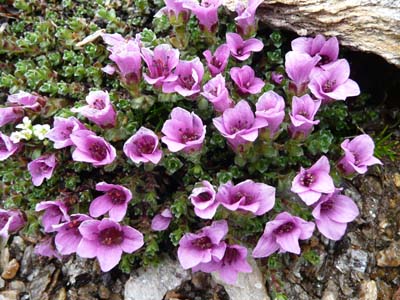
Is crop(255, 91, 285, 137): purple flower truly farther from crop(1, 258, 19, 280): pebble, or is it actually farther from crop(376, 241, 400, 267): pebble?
crop(1, 258, 19, 280): pebble

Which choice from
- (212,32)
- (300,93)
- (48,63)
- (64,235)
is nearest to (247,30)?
(212,32)

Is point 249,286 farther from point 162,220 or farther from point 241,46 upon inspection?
point 241,46

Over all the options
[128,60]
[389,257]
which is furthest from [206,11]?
[389,257]

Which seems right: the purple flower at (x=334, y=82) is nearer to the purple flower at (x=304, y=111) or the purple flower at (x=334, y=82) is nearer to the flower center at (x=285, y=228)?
the purple flower at (x=304, y=111)

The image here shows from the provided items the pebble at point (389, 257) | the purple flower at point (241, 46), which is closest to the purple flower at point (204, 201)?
the purple flower at point (241, 46)

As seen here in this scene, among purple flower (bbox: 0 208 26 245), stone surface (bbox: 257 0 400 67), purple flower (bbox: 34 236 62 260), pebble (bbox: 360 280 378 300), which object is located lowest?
pebble (bbox: 360 280 378 300)

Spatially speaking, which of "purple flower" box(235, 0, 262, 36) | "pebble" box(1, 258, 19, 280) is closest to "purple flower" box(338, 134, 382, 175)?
"purple flower" box(235, 0, 262, 36)
